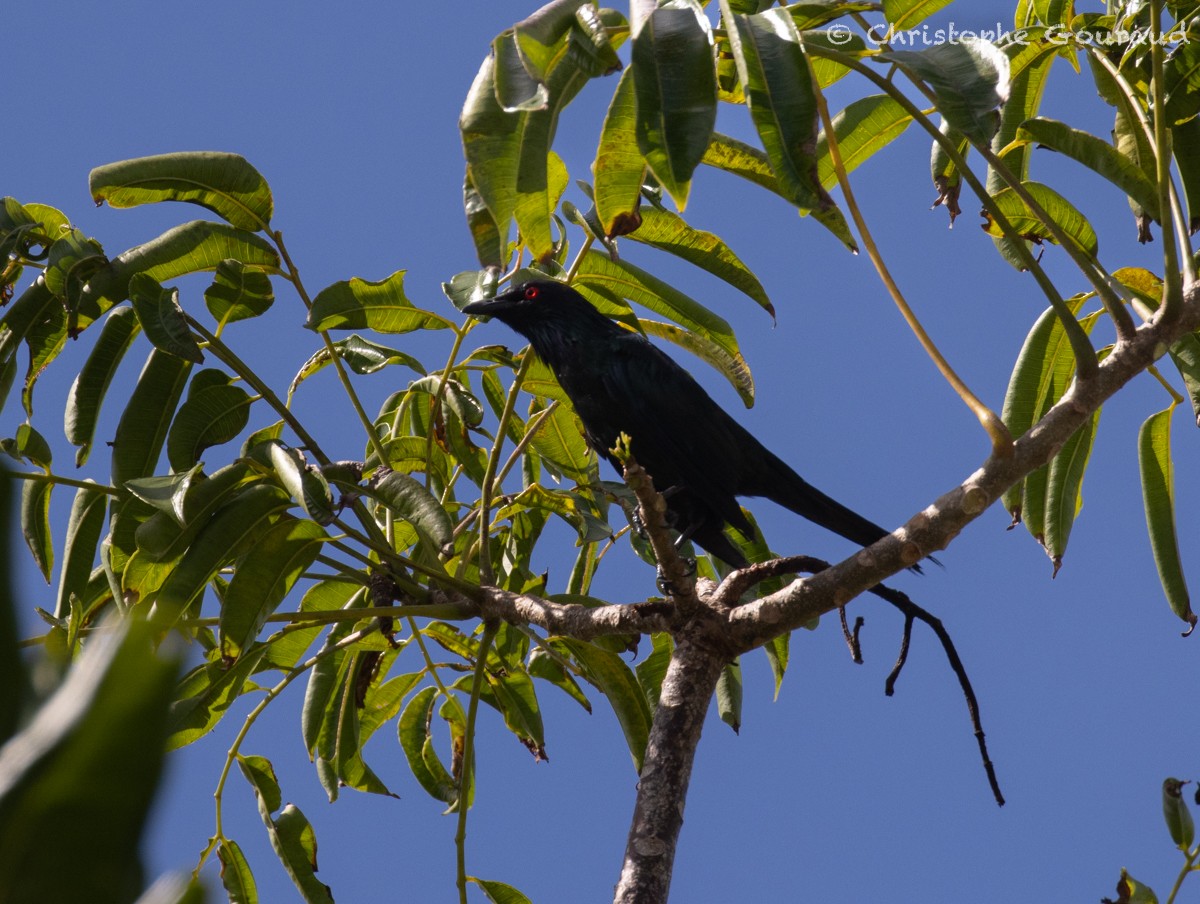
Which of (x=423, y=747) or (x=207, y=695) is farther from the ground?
(x=423, y=747)

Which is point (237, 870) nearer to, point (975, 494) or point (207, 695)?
point (207, 695)

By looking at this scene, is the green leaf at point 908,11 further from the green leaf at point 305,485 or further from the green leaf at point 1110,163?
the green leaf at point 305,485

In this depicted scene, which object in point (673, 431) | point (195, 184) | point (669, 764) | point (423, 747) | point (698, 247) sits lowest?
point (669, 764)

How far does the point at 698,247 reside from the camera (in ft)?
9.86

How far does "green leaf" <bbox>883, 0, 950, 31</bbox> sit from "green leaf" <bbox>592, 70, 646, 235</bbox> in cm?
60

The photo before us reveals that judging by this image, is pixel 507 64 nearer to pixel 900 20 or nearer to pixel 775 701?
pixel 900 20

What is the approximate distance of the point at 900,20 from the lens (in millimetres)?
2455

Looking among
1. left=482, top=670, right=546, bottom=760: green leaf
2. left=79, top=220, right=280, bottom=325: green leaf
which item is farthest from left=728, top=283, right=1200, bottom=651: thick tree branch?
left=79, top=220, right=280, bottom=325: green leaf

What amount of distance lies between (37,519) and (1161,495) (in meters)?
2.94

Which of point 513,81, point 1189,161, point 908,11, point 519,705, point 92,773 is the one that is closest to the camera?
point 92,773

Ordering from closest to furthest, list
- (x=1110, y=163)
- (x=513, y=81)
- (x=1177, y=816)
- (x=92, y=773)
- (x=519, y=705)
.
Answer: (x=92, y=773) → (x=513, y=81) → (x=1177, y=816) → (x=1110, y=163) → (x=519, y=705)

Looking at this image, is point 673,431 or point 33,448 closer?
point 33,448

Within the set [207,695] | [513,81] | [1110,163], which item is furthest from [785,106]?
[207,695]

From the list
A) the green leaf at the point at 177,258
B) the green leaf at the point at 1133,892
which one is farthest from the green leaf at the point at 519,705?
the green leaf at the point at 1133,892
